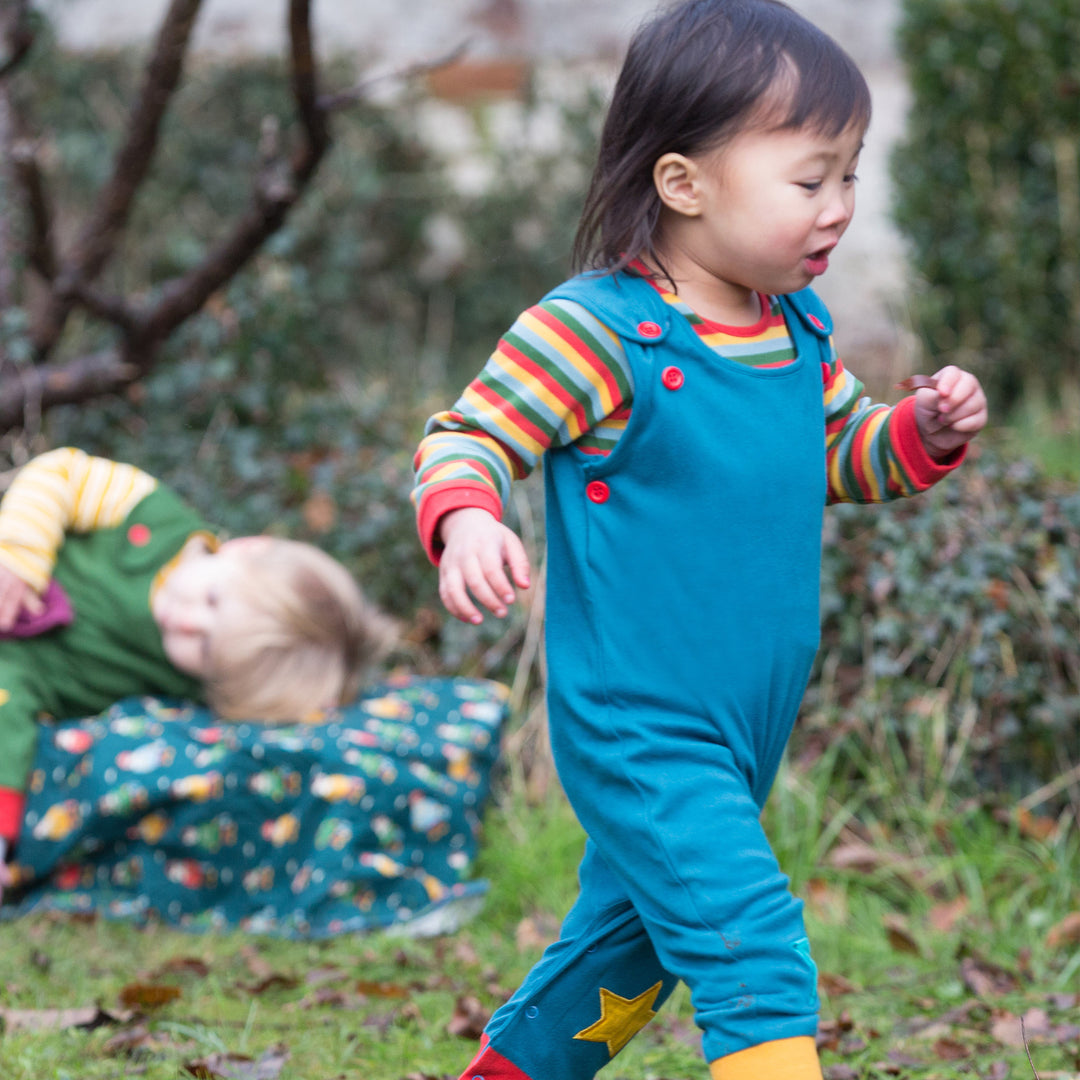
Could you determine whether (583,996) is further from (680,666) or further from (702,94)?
(702,94)

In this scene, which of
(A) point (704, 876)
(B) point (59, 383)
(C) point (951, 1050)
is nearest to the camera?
(A) point (704, 876)

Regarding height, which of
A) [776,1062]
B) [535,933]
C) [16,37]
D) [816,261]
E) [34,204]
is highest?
[16,37]

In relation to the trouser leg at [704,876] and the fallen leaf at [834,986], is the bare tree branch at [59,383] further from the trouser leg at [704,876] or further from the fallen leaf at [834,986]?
the trouser leg at [704,876]

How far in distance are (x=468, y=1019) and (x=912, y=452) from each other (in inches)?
52.0

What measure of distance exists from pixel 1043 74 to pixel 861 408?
4.00 m

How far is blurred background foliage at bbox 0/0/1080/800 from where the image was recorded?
3.49 metres

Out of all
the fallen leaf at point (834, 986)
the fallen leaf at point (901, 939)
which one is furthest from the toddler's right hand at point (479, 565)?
the fallen leaf at point (901, 939)

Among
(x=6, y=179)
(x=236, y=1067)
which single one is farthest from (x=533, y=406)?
(x=6, y=179)

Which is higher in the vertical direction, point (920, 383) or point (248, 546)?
point (920, 383)

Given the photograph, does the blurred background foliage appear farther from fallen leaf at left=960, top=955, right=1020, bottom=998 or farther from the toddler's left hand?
the toddler's left hand

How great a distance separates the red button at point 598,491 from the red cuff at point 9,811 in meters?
2.01

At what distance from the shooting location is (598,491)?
1.72 metres

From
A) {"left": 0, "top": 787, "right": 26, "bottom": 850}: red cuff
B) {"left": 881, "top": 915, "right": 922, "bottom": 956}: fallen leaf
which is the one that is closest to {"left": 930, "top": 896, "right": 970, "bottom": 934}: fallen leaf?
{"left": 881, "top": 915, "right": 922, "bottom": 956}: fallen leaf

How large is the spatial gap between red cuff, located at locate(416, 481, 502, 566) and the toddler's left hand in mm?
636
